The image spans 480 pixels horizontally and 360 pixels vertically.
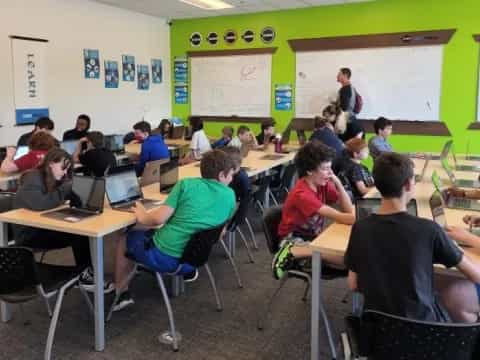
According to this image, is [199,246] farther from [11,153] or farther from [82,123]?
[82,123]

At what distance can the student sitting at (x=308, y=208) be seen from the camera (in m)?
2.66

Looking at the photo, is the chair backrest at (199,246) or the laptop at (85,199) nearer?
the chair backrest at (199,246)

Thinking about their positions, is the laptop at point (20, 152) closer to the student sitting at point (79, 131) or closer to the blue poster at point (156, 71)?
the student sitting at point (79, 131)

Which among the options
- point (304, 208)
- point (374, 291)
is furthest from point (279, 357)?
point (374, 291)

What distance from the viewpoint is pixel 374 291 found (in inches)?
69.9

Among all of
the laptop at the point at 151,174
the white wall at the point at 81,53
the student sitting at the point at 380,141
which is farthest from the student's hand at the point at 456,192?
the white wall at the point at 81,53

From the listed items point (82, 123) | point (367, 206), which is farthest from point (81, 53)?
point (367, 206)

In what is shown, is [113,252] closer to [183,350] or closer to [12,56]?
[183,350]

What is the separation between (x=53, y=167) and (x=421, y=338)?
7.80ft

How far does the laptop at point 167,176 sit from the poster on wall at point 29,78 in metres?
3.55

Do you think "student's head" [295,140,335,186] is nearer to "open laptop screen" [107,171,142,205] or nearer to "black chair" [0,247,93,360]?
"open laptop screen" [107,171,142,205]

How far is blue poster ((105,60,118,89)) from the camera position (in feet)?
25.3

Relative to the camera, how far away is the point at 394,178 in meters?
1.81

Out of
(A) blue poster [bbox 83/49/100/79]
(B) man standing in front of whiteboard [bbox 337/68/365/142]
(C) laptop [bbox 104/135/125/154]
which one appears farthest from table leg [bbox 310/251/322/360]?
(A) blue poster [bbox 83/49/100/79]
